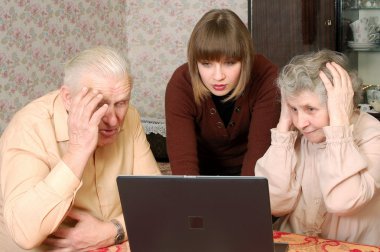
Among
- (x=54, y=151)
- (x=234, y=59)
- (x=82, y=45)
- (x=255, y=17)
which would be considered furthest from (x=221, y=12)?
(x=82, y=45)

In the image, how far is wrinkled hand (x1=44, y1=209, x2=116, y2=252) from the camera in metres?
1.40

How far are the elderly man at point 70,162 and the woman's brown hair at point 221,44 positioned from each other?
0.42 m

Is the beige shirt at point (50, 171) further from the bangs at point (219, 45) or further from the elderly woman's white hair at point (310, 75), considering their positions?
the elderly woman's white hair at point (310, 75)

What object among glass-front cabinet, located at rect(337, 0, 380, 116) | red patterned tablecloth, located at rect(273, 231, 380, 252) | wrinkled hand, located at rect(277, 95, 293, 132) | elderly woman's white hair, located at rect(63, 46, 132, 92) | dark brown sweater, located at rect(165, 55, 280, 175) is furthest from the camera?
glass-front cabinet, located at rect(337, 0, 380, 116)

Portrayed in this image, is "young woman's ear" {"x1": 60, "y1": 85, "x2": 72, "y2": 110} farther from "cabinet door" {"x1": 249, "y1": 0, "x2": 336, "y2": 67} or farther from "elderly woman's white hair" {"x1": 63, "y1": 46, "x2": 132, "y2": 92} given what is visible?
"cabinet door" {"x1": 249, "y1": 0, "x2": 336, "y2": 67}

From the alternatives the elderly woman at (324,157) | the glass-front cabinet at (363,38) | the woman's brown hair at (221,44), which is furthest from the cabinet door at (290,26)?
the elderly woman at (324,157)

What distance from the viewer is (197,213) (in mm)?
1139

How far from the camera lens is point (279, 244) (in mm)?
1323

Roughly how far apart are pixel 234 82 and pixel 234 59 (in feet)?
0.30

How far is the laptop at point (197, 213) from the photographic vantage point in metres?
1.10

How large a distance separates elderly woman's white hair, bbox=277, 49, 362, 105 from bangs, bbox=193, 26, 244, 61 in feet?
0.85

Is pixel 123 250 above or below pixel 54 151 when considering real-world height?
below

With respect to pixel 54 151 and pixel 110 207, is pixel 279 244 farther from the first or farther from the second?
pixel 54 151

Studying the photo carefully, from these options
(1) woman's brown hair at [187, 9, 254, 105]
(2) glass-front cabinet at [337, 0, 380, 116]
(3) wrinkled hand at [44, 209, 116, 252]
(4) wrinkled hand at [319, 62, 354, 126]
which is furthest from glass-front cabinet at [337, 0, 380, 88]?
(3) wrinkled hand at [44, 209, 116, 252]
